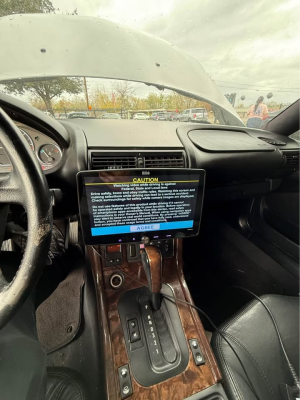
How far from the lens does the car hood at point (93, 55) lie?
1057mm

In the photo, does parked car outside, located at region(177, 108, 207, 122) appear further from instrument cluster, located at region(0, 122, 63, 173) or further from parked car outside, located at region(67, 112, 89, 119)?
instrument cluster, located at region(0, 122, 63, 173)

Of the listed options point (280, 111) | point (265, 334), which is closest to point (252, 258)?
point (265, 334)

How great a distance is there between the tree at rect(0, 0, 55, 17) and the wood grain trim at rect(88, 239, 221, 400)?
1.23 m

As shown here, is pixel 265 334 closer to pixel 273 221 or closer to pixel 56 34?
pixel 273 221

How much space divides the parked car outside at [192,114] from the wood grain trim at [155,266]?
85cm

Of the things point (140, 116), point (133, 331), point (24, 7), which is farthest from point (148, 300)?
point (24, 7)

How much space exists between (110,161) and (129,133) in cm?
26

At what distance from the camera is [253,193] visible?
159cm

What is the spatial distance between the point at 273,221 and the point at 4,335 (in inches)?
70.3

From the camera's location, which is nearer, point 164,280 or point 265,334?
point 265,334

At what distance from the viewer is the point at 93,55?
1152 millimetres

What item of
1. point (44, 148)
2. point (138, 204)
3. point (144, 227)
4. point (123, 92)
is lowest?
point (144, 227)

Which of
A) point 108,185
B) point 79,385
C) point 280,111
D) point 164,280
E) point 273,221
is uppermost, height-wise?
point 280,111

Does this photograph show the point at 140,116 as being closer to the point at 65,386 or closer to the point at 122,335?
the point at 122,335
